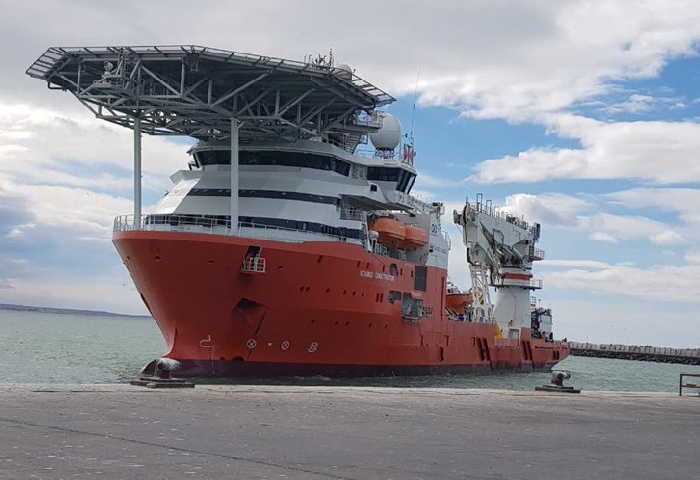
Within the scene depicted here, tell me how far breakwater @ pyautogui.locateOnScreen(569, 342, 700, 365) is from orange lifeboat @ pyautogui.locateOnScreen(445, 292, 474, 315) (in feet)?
246

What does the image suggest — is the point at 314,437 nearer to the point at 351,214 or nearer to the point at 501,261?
the point at 351,214

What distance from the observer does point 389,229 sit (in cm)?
4206

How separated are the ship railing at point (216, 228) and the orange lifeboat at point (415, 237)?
614cm

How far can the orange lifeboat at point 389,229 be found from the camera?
4178cm

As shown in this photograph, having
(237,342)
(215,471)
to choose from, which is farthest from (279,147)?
(215,471)

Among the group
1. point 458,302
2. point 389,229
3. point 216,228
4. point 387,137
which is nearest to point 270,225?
point 216,228

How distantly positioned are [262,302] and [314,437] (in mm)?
21626

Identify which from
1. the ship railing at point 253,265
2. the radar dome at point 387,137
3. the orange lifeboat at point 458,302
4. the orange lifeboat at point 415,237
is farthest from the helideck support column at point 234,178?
the orange lifeboat at point 458,302

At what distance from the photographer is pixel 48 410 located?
1271cm

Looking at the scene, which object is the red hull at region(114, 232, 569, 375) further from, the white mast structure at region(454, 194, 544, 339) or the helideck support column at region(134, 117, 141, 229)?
the white mast structure at region(454, 194, 544, 339)

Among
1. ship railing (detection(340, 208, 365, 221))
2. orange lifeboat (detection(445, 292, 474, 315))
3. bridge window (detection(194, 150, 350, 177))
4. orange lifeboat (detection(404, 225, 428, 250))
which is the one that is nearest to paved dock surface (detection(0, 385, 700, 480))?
ship railing (detection(340, 208, 365, 221))

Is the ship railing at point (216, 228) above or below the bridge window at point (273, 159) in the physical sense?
below

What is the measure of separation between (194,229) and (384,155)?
1497cm

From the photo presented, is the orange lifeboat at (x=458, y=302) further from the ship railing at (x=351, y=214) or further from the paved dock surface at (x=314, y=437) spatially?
the paved dock surface at (x=314, y=437)
